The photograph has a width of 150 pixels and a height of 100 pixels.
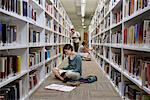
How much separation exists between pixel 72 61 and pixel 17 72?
2.39m

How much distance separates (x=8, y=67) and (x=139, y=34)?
1.56 m

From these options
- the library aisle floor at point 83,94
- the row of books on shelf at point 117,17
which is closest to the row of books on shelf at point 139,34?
Answer: the row of books on shelf at point 117,17

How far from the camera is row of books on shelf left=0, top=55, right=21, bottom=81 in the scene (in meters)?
2.34

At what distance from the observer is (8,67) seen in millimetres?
2537

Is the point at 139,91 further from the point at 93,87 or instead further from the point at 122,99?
the point at 93,87

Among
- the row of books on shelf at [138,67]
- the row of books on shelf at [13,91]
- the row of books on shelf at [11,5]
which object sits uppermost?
the row of books on shelf at [11,5]

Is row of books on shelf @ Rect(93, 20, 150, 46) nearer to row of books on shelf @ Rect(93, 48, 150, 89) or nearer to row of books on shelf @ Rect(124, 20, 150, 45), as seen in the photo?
row of books on shelf @ Rect(124, 20, 150, 45)

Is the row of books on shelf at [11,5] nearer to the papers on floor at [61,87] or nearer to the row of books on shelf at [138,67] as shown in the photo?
the row of books on shelf at [138,67]

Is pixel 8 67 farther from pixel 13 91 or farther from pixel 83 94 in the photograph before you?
pixel 83 94

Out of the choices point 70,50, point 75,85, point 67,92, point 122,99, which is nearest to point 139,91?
point 122,99

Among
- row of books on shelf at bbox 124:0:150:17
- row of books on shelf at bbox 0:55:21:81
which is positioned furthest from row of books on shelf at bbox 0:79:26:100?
row of books on shelf at bbox 124:0:150:17

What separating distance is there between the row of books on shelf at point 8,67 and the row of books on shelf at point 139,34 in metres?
1.50

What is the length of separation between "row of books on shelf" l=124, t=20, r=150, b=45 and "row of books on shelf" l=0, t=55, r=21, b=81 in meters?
1.50

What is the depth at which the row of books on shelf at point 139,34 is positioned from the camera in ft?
7.31
